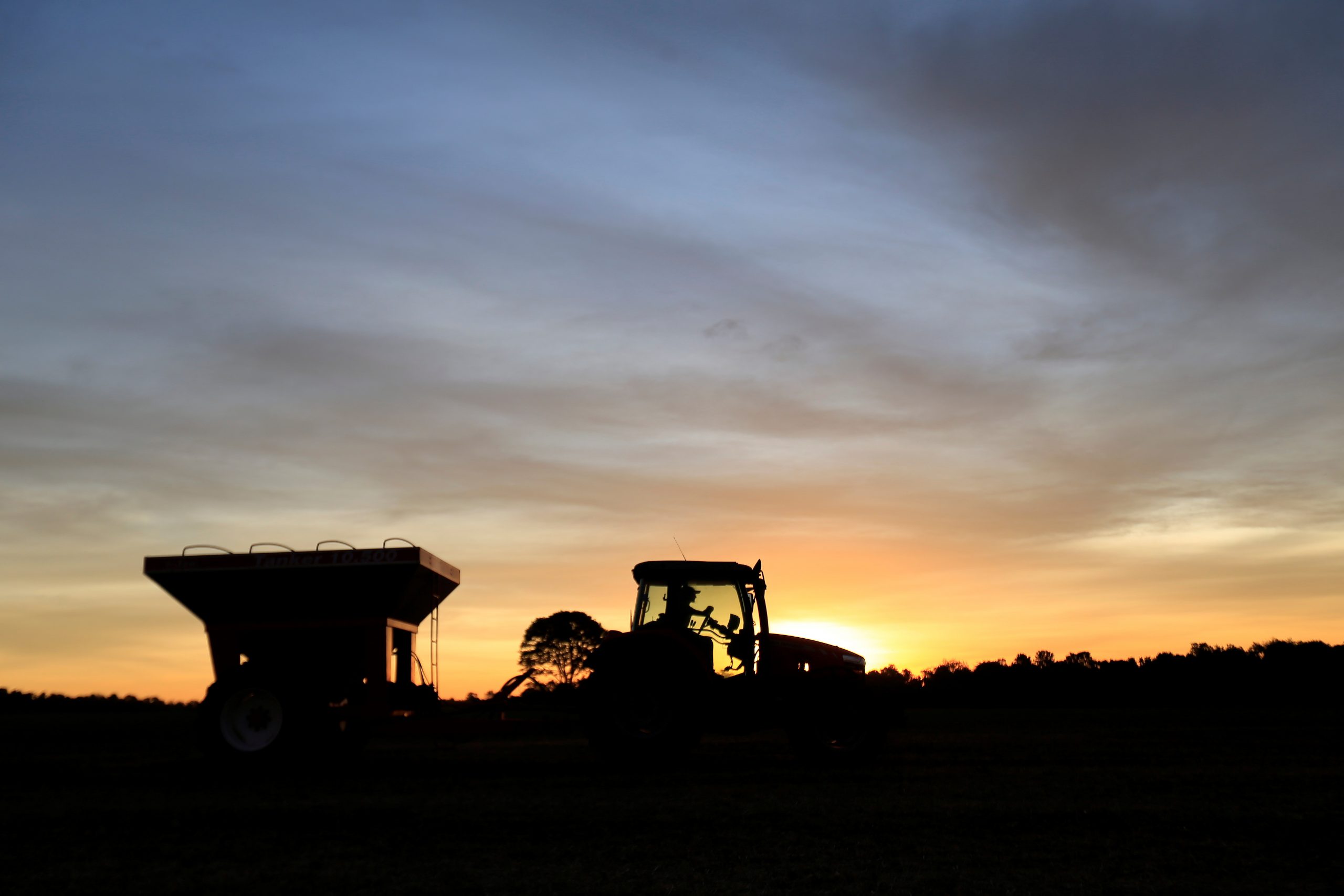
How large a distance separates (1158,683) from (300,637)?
3294cm

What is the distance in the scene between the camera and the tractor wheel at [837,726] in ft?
45.5

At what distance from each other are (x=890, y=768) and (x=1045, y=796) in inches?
117

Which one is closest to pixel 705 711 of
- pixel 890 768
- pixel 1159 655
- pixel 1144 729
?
pixel 890 768

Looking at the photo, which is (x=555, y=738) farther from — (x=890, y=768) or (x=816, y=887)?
(x=816, y=887)

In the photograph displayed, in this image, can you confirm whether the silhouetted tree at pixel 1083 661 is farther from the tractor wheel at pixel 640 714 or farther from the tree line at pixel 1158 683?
the tractor wheel at pixel 640 714

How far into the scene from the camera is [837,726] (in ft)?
46.1

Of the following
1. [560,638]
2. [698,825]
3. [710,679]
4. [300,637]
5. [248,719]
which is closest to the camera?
[698,825]

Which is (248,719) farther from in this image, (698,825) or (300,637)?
(698,825)

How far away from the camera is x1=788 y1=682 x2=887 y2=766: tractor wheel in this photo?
13.9m

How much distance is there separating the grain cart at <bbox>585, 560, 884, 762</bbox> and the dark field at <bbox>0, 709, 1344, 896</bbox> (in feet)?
1.80

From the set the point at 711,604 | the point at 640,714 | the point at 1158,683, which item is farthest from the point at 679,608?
the point at 1158,683

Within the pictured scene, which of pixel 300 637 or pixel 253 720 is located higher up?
pixel 300 637

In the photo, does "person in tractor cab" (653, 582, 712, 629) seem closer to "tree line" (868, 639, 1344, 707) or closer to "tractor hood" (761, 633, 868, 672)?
"tractor hood" (761, 633, 868, 672)

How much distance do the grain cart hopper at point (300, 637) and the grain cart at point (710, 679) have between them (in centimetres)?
330
